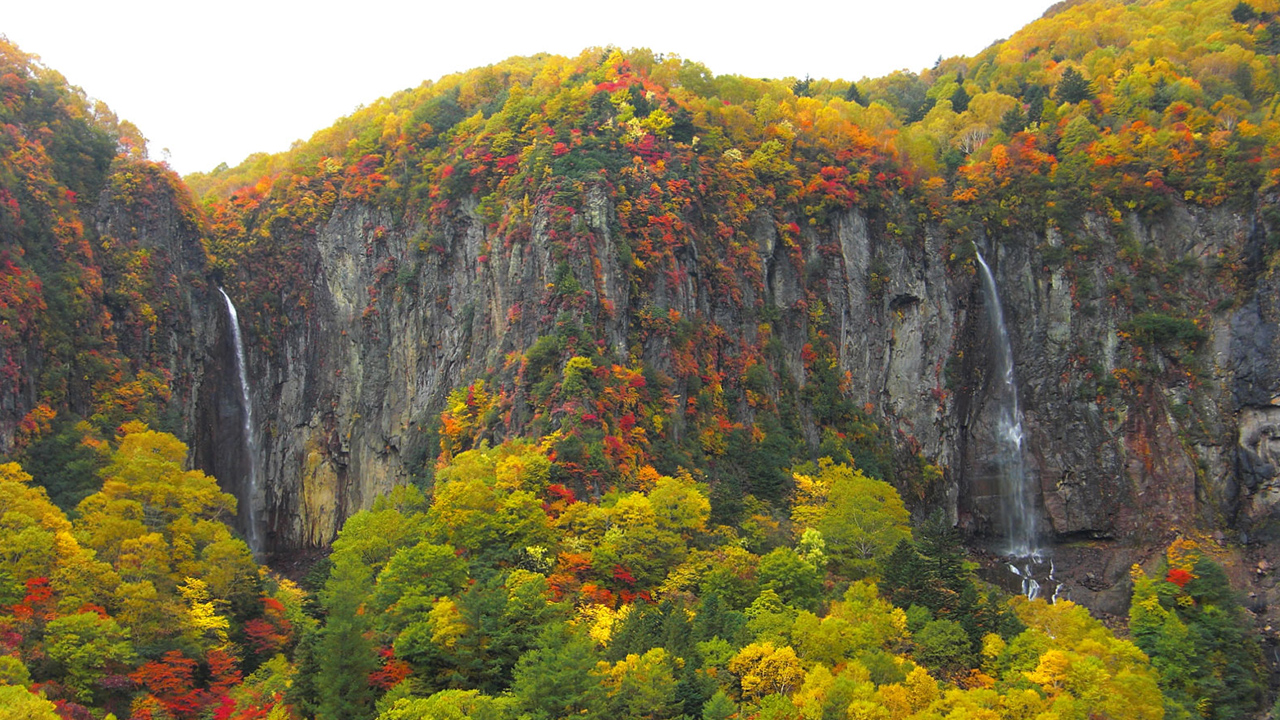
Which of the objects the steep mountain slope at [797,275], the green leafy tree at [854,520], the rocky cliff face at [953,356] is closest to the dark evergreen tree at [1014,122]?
the steep mountain slope at [797,275]

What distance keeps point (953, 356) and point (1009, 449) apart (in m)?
7.64

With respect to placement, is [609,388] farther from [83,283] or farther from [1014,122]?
[1014,122]

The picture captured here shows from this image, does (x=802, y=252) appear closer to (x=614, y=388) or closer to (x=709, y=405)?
(x=709, y=405)

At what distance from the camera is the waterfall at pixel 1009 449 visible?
7138 cm

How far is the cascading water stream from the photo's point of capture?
70250 mm

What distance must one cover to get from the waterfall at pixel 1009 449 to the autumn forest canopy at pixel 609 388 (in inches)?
102

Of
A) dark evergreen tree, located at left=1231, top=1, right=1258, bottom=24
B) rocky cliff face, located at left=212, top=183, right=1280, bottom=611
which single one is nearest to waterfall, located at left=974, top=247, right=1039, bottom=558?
rocky cliff face, located at left=212, top=183, right=1280, bottom=611

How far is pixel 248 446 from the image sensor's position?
234 feet

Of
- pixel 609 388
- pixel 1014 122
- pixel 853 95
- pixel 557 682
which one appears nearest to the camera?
pixel 557 682

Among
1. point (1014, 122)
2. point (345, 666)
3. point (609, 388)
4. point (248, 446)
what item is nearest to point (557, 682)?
point (345, 666)

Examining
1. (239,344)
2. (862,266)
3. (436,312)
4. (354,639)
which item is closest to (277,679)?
(354,639)

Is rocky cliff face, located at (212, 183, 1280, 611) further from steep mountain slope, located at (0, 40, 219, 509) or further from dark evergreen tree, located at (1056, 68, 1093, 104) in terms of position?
dark evergreen tree, located at (1056, 68, 1093, 104)

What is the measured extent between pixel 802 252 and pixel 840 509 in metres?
26.3

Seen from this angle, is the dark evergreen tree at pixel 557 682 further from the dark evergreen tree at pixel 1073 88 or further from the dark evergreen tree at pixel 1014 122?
the dark evergreen tree at pixel 1073 88
